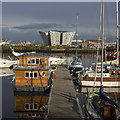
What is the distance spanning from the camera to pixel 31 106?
70.3ft

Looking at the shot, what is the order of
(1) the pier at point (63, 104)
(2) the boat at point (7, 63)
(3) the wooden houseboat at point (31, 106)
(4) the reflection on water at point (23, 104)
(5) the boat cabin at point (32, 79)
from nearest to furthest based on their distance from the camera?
1. (1) the pier at point (63, 104)
2. (3) the wooden houseboat at point (31, 106)
3. (4) the reflection on water at point (23, 104)
4. (5) the boat cabin at point (32, 79)
5. (2) the boat at point (7, 63)

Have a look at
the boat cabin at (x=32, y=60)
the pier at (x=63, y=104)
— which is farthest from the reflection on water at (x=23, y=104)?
the boat cabin at (x=32, y=60)

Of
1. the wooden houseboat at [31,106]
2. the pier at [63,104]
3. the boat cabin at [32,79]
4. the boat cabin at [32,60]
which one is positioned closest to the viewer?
the pier at [63,104]

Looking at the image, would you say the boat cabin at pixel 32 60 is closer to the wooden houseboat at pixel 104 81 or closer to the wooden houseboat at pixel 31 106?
the wooden houseboat at pixel 31 106

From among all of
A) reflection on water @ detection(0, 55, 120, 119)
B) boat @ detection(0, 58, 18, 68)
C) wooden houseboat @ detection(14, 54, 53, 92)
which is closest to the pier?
reflection on water @ detection(0, 55, 120, 119)

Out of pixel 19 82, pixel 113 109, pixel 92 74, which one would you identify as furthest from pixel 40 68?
pixel 113 109

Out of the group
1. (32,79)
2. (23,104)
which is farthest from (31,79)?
(23,104)

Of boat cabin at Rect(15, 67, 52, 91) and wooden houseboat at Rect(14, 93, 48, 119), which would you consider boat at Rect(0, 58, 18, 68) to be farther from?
wooden houseboat at Rect(14, 93, 48, 119)

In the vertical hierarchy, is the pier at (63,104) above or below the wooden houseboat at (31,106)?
above

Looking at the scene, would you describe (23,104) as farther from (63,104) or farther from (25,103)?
(63,104)

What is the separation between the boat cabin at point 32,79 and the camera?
A: 2534cm

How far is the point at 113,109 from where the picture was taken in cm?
1512

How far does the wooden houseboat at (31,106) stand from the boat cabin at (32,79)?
104 centimetres

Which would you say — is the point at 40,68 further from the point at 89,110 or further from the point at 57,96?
the point at 89,110
